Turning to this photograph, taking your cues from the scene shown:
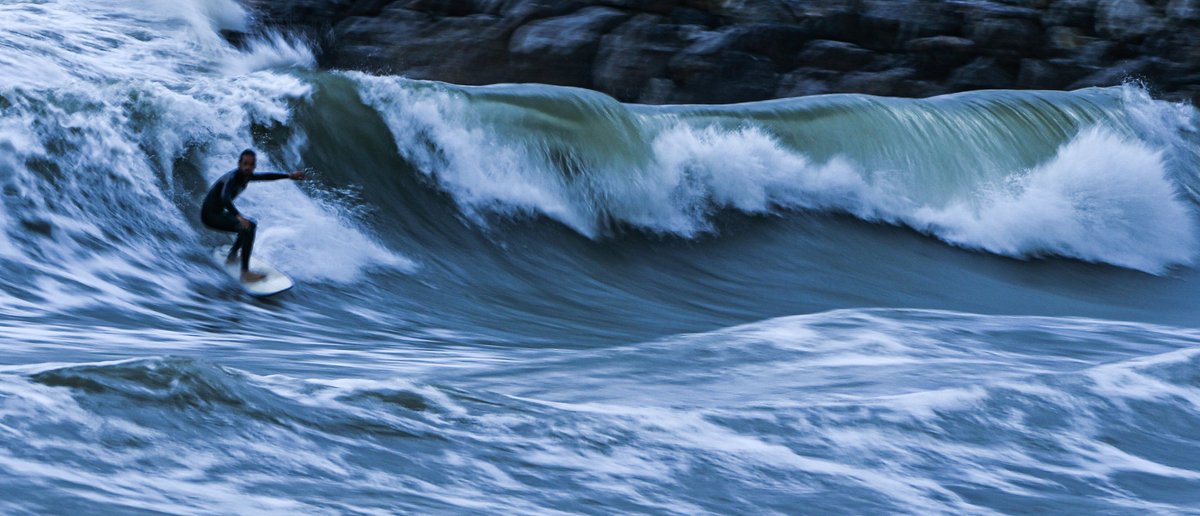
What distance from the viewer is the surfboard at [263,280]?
720 cm

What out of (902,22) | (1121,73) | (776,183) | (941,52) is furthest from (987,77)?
(776,183)

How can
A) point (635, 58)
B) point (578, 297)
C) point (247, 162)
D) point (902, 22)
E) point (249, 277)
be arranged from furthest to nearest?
point (635, 58), point (902, 22), point (578, 297), point (249, 277), point (247, 162)

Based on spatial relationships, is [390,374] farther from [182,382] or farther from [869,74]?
[869,74]

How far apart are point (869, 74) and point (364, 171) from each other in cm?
819

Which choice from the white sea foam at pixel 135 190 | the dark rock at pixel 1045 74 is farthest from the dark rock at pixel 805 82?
the white sea foam at pixel 135 190

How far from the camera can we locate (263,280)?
725 centimetres

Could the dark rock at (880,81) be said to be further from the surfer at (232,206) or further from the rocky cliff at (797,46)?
the surfer at (232,206)

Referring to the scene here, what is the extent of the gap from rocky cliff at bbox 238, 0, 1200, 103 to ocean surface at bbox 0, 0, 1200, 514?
140 centimetres

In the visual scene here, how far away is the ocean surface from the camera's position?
3.83 m

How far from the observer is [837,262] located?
10.1m

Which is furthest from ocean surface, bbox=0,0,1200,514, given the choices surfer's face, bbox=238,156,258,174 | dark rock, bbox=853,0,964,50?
dark rock, bbox=853,0,964,50

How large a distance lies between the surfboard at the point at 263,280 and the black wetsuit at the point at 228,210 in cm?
13

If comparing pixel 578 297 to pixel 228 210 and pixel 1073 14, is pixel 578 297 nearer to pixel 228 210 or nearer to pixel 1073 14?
pixel 228 210

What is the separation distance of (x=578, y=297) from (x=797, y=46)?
8514mm
